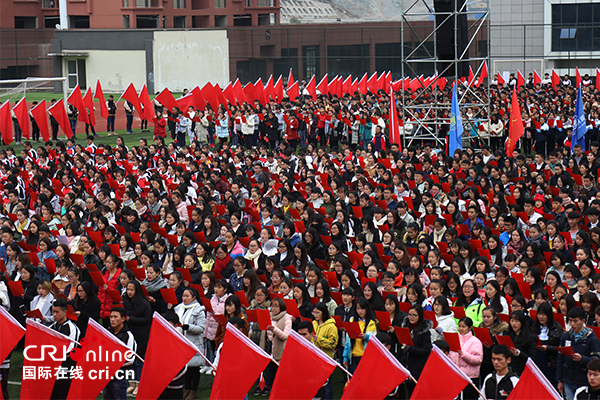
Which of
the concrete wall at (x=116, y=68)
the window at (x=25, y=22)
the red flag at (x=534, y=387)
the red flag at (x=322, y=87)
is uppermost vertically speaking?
the window at (x=25, y=22)

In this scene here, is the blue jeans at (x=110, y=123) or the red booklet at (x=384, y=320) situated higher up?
the blue jeans at (x=110, y=123)

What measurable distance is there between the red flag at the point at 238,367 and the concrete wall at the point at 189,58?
127 feet

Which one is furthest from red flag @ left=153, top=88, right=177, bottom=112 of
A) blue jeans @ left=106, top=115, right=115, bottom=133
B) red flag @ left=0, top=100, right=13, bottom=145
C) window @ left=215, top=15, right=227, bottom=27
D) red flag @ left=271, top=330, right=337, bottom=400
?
window @ left=215, top=15, right=227, bottom=27

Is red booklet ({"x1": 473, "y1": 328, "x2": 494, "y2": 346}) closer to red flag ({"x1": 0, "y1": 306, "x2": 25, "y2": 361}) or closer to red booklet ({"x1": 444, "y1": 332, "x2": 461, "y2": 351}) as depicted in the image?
red booklet ({"x1": 444, "y1": 332, "x2": 461, "y2": 351})

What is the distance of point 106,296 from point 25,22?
4824cm

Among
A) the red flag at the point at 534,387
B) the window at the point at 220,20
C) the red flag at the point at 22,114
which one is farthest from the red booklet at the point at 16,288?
the window at the point at 220,20

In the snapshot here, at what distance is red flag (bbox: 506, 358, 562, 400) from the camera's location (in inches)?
219

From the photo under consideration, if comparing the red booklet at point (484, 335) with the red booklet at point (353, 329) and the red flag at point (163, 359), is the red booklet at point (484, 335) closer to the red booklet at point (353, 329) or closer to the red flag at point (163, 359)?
the red booklet at point (353, 329)

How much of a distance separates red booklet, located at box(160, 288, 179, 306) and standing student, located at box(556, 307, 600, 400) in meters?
3.70

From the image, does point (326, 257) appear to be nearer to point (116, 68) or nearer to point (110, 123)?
point (110, 123)

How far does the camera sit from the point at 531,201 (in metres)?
10.9

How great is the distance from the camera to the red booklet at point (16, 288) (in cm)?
857

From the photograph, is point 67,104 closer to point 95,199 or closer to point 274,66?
point 95,199

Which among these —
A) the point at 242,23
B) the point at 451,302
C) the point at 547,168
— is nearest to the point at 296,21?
the point at 242,23
